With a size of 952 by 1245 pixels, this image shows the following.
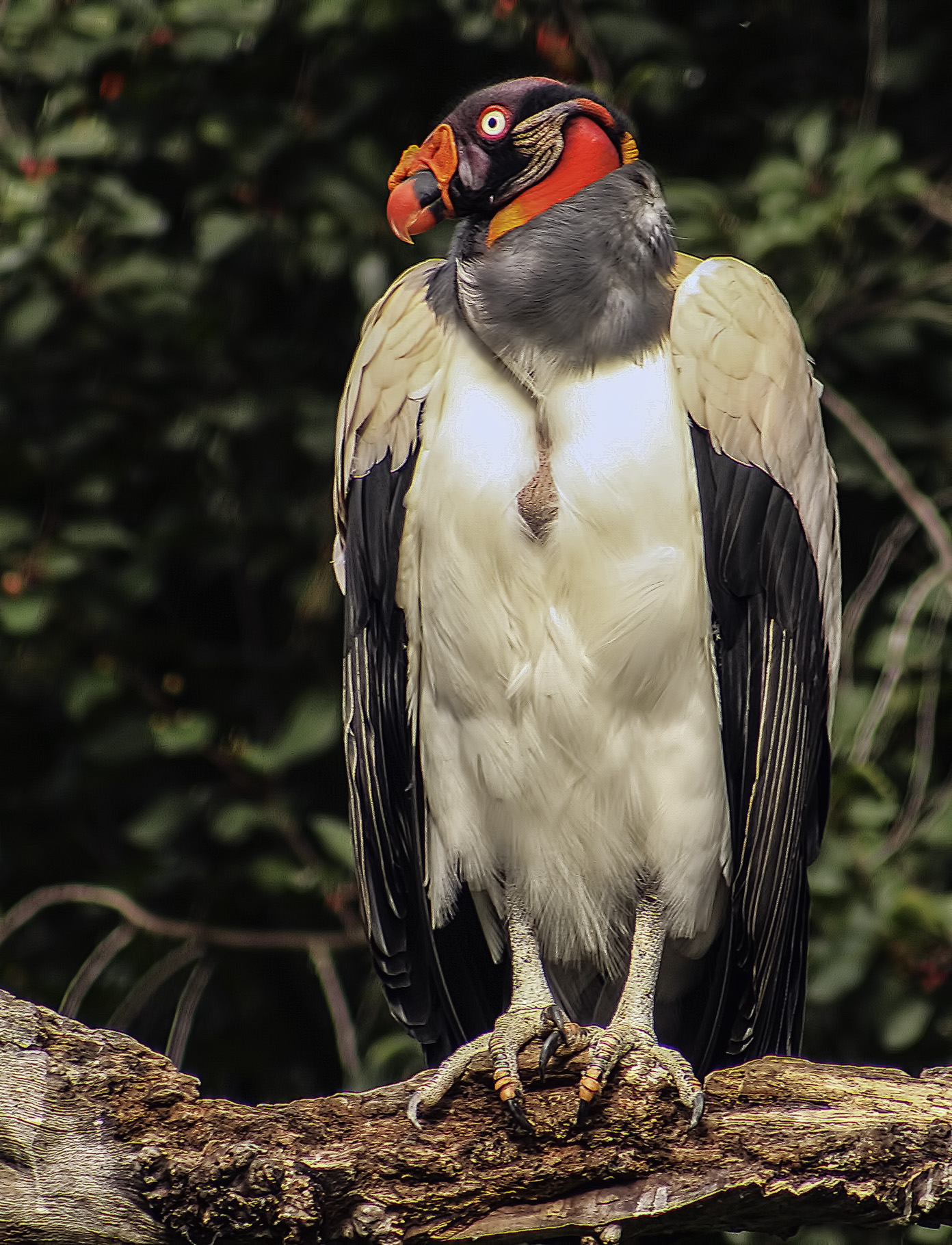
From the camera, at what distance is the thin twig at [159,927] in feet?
11.4

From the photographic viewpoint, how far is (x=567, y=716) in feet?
7.72

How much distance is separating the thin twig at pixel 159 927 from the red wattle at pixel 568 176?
1792 millimetres

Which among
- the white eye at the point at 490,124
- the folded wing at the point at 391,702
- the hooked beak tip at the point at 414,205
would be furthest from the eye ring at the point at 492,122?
the folded wing at the point at 391,702

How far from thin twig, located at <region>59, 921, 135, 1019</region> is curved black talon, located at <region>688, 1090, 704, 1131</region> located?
6.06 ft

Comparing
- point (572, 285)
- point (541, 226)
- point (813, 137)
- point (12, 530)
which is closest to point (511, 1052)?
point (572, 285)

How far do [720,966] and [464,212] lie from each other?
4.33 ft

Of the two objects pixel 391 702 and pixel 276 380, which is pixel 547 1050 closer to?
pixel 391 702

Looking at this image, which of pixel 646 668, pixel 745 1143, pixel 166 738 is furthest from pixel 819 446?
pixel 166 738

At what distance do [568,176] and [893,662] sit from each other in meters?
1.36

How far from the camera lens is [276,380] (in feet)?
11.9

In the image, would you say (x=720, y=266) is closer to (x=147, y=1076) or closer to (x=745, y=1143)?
(x=745, y=1143)

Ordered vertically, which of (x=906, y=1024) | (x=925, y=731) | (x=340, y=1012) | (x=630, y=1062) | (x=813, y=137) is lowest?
(x=630, y=1062)

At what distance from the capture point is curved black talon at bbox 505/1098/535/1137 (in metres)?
2.09

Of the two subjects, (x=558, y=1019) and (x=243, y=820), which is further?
(x=243, y=820)
